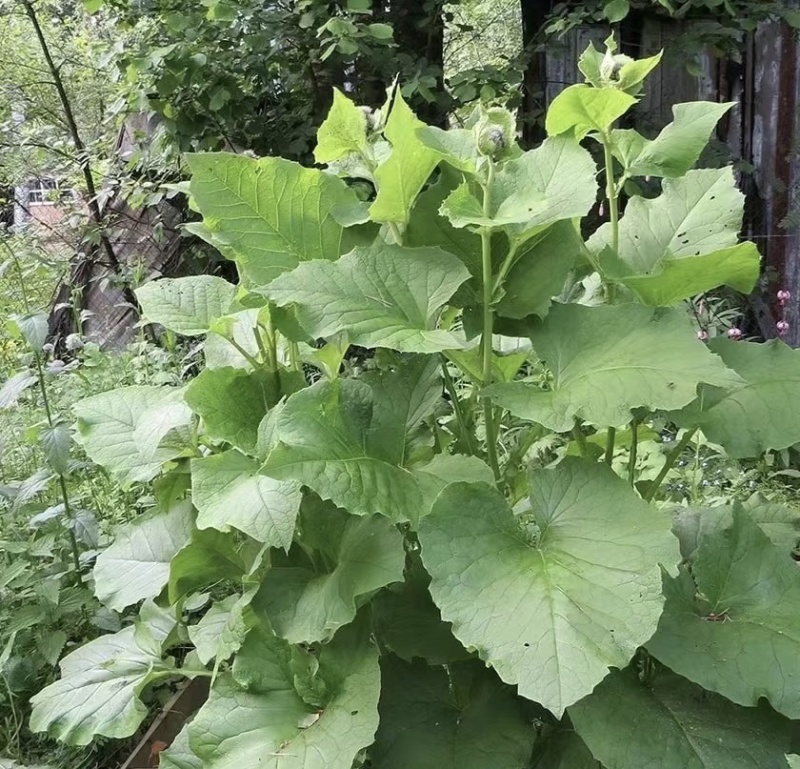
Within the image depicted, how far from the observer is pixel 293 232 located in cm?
86

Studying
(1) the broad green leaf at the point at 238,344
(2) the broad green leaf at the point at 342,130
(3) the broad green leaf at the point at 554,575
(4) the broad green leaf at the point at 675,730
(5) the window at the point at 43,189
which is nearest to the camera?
(3) the broad green leaf at the point at 554,575

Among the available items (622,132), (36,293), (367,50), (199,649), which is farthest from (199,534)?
(36,293)

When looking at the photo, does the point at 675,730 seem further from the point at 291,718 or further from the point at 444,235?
the point at 444,235

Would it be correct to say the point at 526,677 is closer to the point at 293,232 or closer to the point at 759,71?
the point at 293,232

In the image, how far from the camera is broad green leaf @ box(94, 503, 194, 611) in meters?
1.00

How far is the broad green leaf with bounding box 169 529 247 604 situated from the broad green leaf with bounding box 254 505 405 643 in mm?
101

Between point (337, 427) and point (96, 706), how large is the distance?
548 millimetres

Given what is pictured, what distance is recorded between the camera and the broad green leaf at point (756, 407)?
0.83 meters

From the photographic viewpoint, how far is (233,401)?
88 centimetres

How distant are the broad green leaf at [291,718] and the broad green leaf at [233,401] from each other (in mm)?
243

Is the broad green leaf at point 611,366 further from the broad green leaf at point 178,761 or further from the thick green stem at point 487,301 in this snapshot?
the broad green leaf at point 178,761

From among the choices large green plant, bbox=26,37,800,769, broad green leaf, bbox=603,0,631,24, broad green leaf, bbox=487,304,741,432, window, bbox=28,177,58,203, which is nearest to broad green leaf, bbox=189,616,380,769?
large green plant, bbox=26,37,800,769

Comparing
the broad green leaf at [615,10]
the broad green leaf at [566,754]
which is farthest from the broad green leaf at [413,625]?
the broad green leaf at [615,10]

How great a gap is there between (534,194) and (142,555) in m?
0.70
